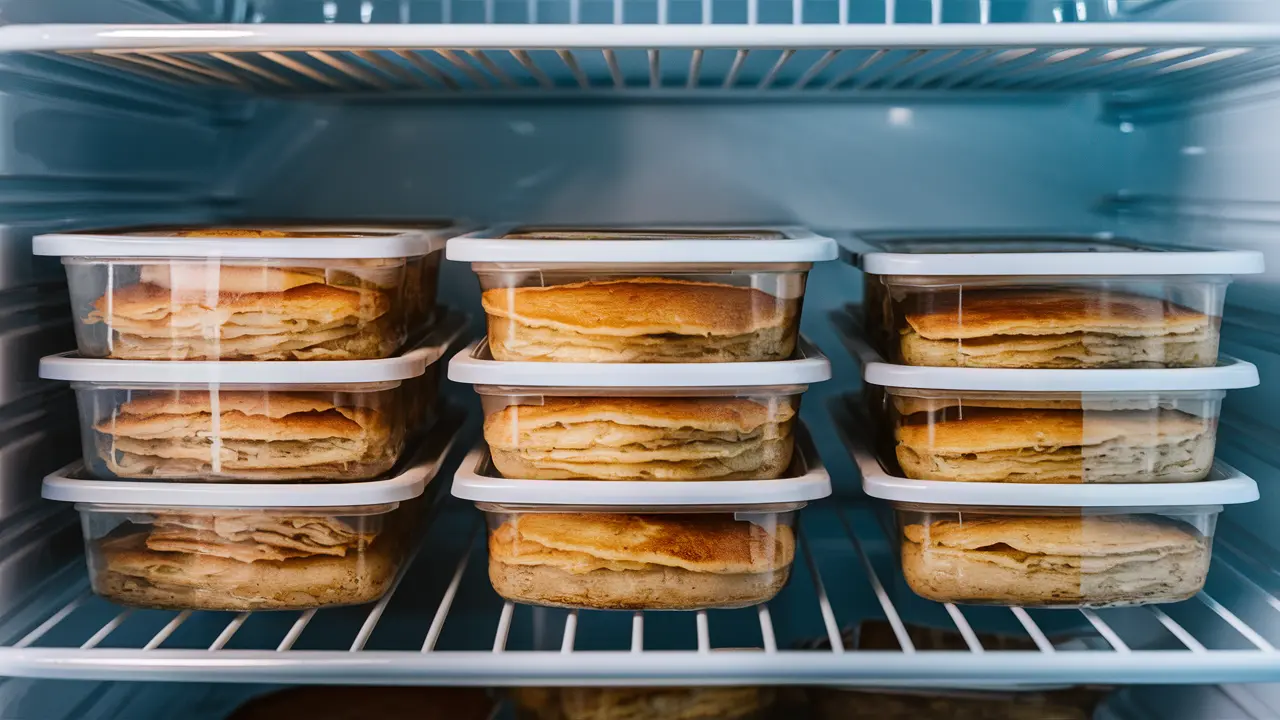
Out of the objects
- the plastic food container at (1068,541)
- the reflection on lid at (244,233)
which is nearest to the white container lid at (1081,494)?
the plastic food container at (1068,541)

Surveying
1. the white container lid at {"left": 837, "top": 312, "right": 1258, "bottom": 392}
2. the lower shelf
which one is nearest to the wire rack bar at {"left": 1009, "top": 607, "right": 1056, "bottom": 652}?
the lower shelf

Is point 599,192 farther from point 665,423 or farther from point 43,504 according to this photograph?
point 43,504

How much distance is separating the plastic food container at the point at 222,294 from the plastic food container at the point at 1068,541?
0.51 meters

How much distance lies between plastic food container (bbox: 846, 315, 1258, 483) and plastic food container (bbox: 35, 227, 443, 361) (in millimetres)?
499

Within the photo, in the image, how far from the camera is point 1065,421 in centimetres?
86

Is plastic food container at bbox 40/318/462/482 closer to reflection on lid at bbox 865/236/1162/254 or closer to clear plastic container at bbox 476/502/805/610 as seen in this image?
clear plastic container at bbox 476/502/805/610

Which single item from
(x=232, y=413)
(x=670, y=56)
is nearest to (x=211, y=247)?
(x=232, y=413)

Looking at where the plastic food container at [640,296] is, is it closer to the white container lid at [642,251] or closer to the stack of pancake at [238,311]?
the white container lid at [642,251]

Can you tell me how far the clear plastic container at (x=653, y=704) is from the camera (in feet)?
3.14

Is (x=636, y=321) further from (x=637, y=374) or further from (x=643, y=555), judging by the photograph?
(x=643, y=555)

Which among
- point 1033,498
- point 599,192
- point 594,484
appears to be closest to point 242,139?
point 599,192

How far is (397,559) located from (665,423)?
324 mm

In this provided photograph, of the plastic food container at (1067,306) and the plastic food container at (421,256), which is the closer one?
the plastic food container at (1067,306)

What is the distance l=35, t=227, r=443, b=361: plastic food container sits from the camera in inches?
33.4
